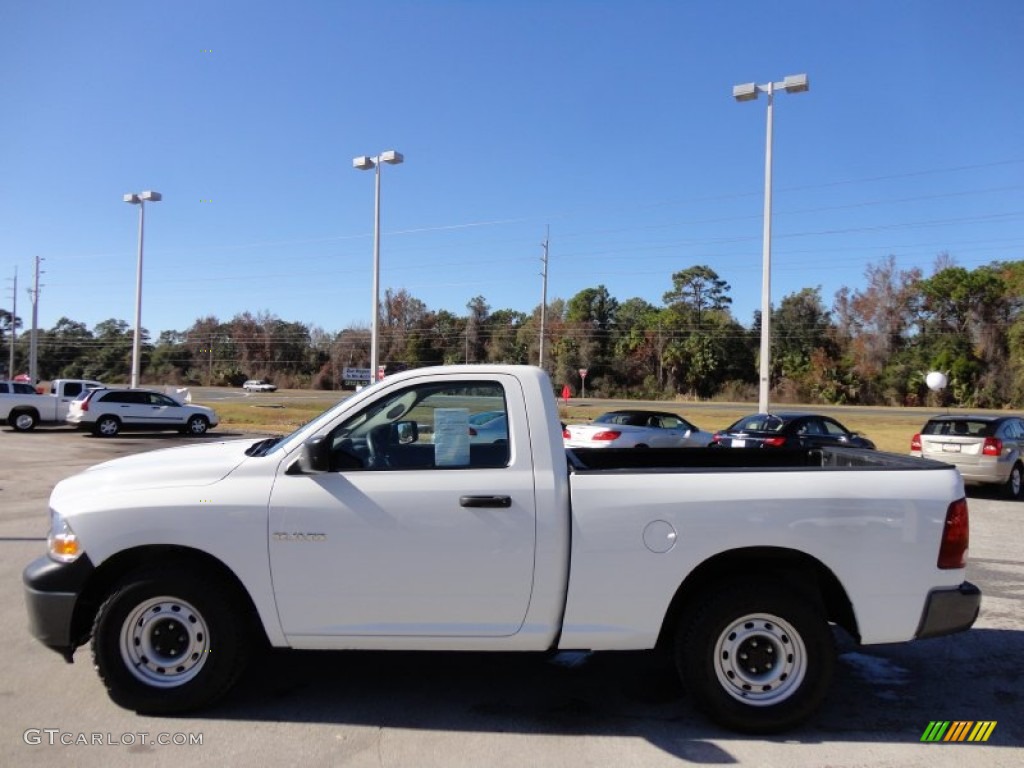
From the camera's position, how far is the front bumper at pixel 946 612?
12.9ft

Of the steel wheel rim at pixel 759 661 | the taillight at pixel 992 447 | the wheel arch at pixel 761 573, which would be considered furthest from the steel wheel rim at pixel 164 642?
the taillight at pixel 992 447

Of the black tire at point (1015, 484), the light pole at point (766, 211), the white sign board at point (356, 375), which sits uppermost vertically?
the light pole at point (766, 211)

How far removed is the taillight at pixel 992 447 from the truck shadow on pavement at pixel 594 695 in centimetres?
940

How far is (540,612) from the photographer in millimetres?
3889

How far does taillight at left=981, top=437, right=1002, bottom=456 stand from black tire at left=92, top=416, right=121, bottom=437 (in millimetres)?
24341

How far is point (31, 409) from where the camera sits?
2586 centimetres

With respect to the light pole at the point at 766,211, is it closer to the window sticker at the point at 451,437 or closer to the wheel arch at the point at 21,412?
the window sticker at the point at 451,437

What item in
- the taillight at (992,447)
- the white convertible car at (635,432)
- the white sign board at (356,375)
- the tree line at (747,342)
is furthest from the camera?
the tree line at (747,342)

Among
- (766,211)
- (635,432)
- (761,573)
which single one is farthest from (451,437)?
(766,211)

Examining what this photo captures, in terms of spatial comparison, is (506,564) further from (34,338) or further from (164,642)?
(34,338)

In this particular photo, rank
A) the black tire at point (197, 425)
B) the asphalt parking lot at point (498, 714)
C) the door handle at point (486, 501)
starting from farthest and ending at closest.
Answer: the black tire at point (197, 425) < the door handle at point (486, 501) < the asphalt parking lot at point (498, 714)

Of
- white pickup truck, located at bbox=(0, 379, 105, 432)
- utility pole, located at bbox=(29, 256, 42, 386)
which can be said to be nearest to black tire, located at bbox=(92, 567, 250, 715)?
white pickup truck, located at bbox=(0, 379, 105, 432)

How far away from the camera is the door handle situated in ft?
12.7

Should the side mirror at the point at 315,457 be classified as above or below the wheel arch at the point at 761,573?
above
